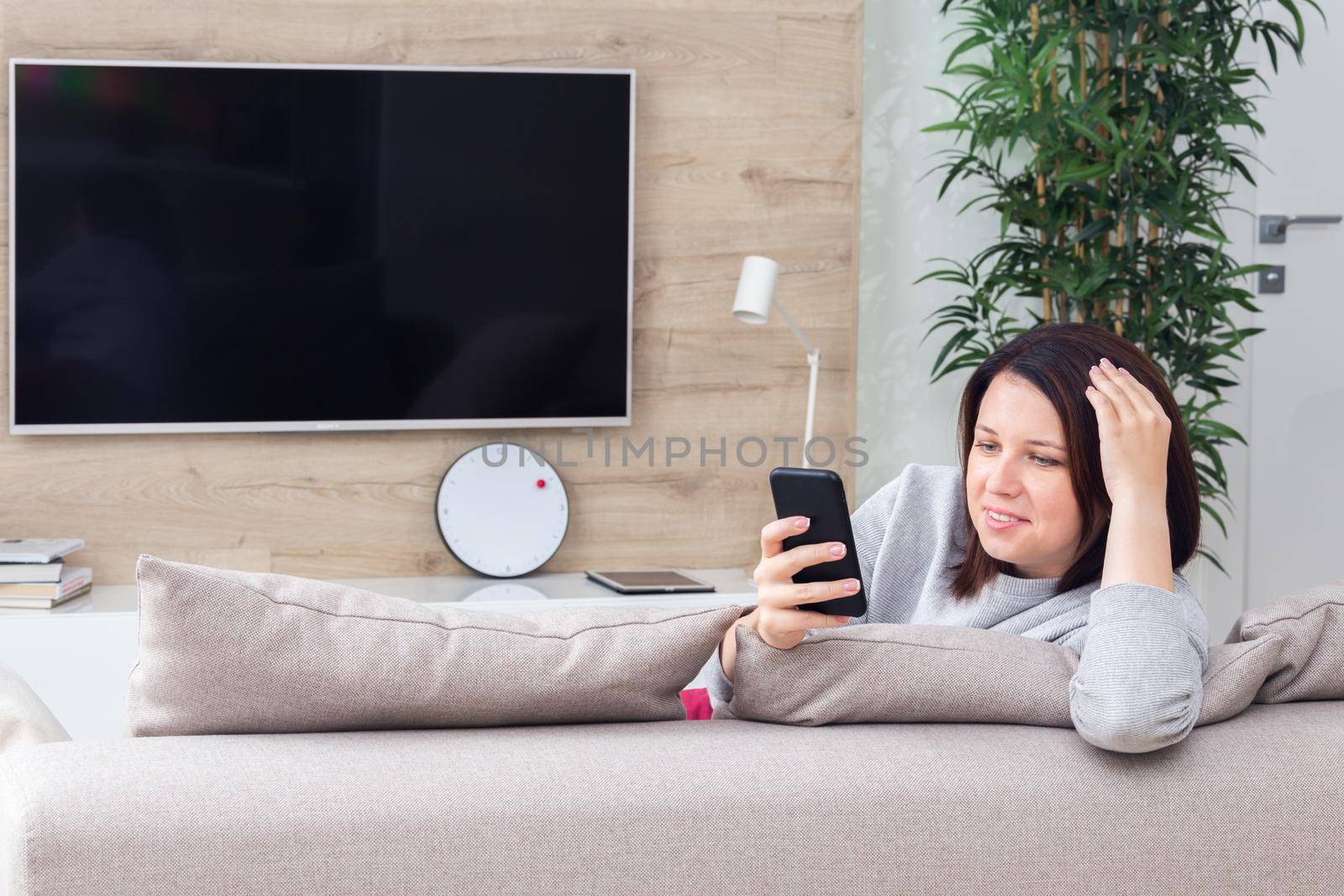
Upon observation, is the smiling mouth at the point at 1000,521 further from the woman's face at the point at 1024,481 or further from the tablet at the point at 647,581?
the tablet at the point at 647,581

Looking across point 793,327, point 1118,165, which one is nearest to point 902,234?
point 793,327

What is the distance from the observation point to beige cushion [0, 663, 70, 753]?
1.16 metres

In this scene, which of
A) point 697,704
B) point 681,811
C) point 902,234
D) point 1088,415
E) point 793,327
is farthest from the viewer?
point 902,234

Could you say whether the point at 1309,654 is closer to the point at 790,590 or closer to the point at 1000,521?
the point at 1000,521

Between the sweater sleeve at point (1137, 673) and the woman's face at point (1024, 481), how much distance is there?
0.19 metres

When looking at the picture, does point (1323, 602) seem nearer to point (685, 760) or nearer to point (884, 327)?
point (685, 760)

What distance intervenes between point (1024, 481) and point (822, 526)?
0.34 meters

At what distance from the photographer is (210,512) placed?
10.2 feet

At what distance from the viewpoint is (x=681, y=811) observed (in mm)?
940

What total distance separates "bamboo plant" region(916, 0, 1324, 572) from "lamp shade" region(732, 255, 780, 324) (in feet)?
1.56

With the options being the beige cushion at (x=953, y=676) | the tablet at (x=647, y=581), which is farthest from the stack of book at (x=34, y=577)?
the beige cushion at (x=953, y=676)

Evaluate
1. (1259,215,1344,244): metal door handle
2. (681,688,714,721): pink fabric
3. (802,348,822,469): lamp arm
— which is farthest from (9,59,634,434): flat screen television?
(1259,215,1344,244): metal door handle

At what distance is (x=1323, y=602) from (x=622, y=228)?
2.24 m

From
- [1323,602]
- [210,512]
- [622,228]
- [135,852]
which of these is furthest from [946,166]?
[135,852]
